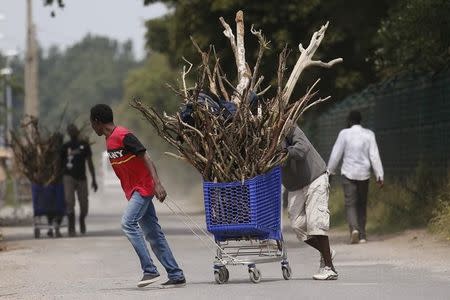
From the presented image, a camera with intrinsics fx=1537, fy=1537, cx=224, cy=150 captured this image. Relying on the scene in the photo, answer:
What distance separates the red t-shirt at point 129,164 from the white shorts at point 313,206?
58.2 inches

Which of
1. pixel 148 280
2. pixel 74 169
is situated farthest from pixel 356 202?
pixel 148 280

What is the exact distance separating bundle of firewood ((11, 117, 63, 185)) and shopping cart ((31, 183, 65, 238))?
136mm

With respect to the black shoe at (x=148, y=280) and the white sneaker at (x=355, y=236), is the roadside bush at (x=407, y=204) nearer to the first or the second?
the white sneaker at (x=355, y=236)

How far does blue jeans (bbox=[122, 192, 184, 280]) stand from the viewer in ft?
46.9

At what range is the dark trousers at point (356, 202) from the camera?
69.6 feet

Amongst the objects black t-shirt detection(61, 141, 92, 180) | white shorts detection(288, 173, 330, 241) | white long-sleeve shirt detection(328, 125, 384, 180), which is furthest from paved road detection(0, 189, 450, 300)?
black t-shirt detection(61, 141, 92, 180)

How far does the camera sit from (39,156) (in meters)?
26.1

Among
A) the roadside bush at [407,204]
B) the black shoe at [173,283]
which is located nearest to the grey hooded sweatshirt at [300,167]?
the black shoe at [173,283]

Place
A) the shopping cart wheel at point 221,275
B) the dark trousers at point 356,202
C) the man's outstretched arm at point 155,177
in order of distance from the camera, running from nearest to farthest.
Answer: the man's outstretched arm at point 155,177 → the shopping cart wheel at point 221,275 → the dark trousers at point 356,202

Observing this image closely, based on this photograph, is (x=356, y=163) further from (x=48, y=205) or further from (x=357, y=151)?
(x=48, y=205)

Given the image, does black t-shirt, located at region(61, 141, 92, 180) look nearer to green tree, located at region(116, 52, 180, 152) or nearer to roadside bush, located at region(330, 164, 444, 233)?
roadside bush, located at region(330, 164, 444, 233)

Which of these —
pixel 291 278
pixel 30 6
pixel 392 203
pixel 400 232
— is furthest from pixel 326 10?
pixel 291 278

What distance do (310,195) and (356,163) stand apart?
652 cm

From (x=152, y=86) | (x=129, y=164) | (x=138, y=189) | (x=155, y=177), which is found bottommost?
(x=138, y=189)
